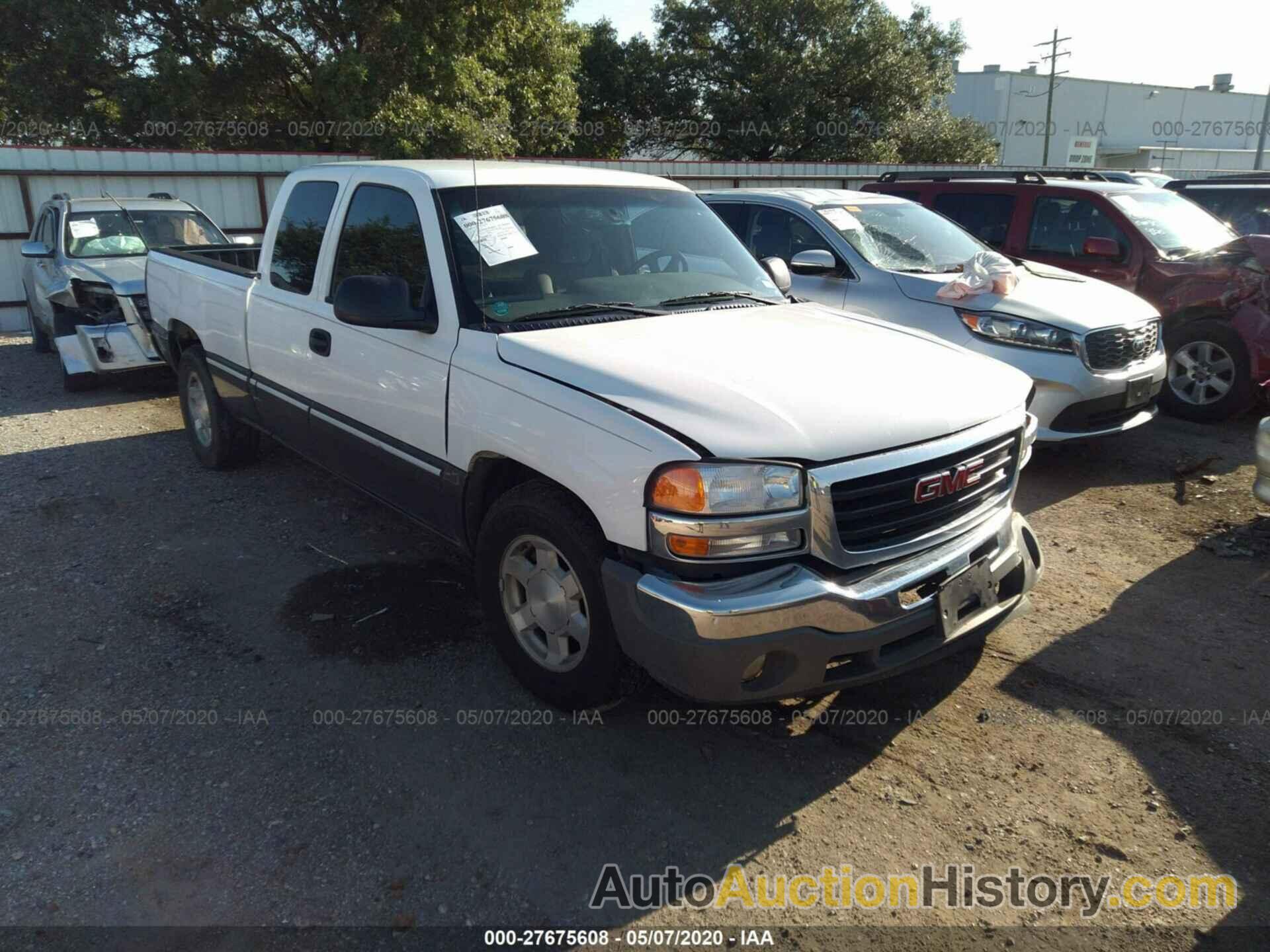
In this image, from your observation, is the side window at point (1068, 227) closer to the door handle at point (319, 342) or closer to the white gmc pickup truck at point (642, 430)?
the white gmc pickup truck at point (642, 430)

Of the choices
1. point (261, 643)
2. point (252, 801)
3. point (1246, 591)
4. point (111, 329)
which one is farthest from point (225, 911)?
point (111, 329)

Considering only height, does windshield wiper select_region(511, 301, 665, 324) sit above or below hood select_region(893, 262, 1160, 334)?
above

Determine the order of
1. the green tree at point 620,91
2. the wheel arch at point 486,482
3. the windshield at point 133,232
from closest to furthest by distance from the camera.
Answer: the wheel arch at point 486,482 < the windshield at point 133,232 < the green tree at point 620,91

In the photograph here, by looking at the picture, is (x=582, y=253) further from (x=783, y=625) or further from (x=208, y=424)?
(x=208, y=424)

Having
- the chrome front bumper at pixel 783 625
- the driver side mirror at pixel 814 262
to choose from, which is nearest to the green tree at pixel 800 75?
the driver side mirror at pixel 814 262

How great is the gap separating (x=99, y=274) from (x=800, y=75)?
24.2 metres

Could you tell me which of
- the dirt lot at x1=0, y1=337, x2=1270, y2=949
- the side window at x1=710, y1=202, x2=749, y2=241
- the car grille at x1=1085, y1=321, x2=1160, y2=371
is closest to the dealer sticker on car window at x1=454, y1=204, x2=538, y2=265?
the dirt lot at x1=0, y1=337, x2=1270, y2=949

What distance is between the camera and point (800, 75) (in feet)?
91.5

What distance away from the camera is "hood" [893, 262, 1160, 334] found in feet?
19.5

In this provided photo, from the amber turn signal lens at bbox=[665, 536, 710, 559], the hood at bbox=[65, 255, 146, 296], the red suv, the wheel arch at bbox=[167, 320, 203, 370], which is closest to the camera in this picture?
the amber turn signal lens at bbox=[665, 536, 710, 559]

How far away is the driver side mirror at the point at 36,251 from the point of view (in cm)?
930

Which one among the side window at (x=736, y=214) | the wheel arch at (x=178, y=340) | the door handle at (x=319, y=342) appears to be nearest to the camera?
the door handle at (x=319, y=342)

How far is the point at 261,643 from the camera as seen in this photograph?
4035 millimetres

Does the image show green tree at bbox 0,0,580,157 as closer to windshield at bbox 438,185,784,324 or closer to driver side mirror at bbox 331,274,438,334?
windshield at bbox 438,185,784,324
